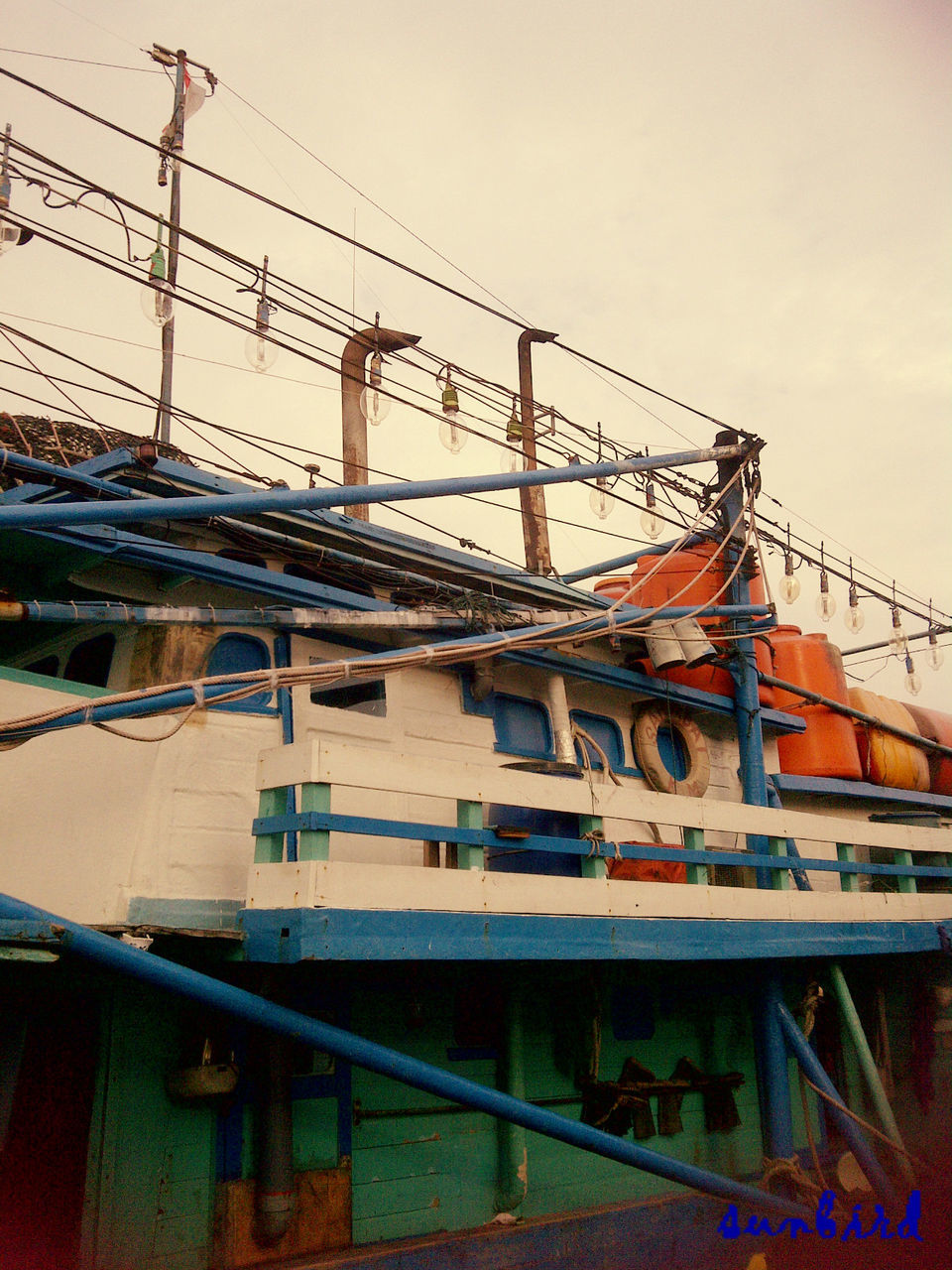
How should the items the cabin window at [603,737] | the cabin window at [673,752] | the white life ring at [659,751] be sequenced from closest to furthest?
the cabin window at [603,737]
the white life ring at [659,751]
the cabin window at [673,752]

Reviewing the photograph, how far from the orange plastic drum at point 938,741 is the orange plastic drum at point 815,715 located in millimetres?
1847

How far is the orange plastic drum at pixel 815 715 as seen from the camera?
11469 millimetres

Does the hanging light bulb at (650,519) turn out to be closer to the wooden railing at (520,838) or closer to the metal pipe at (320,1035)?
the wooden railing at (520,838)

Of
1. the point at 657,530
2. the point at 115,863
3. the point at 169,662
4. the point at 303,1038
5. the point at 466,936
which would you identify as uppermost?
the point at 657,530

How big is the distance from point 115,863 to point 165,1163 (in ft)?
5.55

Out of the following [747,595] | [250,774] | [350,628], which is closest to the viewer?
[250,774]

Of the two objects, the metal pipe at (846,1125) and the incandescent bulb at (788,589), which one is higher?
the incandescent bulb at (788,589)

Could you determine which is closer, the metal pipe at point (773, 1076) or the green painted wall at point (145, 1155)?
the green painted wall at point (145, 1155)

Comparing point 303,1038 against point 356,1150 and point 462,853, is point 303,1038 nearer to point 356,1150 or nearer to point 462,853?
point 462,853

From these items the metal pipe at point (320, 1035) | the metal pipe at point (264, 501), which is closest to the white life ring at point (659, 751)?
the metal pipe at point (264, 501)

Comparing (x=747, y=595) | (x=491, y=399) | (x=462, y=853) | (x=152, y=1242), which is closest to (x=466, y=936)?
(x=462, y=853)

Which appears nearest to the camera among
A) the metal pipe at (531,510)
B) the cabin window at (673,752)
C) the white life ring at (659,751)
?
the white life ring at (659,751)

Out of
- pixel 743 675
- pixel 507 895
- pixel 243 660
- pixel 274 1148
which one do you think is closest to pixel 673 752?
pixel 743 675

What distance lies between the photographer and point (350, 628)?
303 inches
